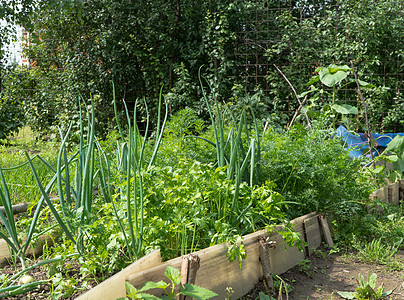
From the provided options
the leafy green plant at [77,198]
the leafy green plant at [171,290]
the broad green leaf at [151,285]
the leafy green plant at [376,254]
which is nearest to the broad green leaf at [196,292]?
the leafy green plant at [171,290]

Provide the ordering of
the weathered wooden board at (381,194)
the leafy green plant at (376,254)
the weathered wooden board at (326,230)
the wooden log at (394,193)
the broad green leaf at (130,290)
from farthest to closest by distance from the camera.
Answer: the wooden log at (394,193) < the weathered wooden board at (381,194) < the weathered wooden board at (326,230) < the leafy green plant at (376,254) < the broad green leaf at (130,290)

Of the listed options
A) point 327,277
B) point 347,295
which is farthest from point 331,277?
point 347,295

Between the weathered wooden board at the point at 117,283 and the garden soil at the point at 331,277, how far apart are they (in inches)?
22.8

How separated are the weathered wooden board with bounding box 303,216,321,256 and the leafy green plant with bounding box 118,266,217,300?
1.17m

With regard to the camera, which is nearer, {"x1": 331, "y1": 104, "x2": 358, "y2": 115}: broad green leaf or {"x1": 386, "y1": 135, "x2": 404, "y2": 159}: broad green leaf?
{"x1": 386, "y1": 135, "x2": 404, "y2": 159}: broad green leaf

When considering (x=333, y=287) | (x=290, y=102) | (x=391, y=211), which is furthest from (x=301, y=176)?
(x=290, y=102)

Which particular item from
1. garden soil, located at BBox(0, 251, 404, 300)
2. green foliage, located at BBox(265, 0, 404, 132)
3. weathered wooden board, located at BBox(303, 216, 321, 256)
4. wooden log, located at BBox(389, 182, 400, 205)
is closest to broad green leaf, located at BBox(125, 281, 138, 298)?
garden soil, located at BBox(0, 251, 404, 300)

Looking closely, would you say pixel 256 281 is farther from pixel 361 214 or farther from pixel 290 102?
pixel 290 102

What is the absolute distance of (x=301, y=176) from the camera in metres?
2.52

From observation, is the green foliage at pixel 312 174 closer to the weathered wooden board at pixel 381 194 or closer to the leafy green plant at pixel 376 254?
the leafy green plant at pixel 376 254

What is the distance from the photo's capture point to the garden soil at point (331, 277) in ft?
6.40

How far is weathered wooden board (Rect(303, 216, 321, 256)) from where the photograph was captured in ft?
8.01

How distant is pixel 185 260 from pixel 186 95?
507cm

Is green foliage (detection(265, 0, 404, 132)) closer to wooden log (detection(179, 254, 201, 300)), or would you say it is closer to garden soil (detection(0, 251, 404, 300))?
garden soil (detection(0, 251, 404, 300))
